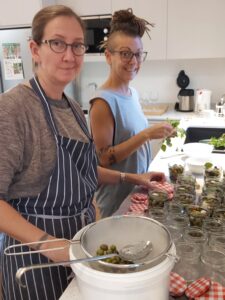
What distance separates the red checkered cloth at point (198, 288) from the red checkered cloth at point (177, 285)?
0.04 ft

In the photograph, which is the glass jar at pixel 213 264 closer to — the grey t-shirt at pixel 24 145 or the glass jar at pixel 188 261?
the glass jar at pixel 188 261

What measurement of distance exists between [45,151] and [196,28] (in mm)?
2342

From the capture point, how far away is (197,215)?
3.24 feet

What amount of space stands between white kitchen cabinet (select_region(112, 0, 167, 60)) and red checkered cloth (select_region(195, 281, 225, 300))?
8.23ft

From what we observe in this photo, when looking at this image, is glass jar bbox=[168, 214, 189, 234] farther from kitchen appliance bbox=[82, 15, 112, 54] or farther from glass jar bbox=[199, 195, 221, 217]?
kitchen appliance bbox=[82, 15, 112, 54]

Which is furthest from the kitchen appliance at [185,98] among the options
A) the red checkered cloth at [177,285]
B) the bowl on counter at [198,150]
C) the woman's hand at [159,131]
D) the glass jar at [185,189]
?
the red checkered cloth at [177,285]

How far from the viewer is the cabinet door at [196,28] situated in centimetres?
277

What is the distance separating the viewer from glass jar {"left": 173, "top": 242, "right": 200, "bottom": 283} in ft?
2.78

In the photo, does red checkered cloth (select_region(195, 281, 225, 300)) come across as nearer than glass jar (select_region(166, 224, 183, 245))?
Yes

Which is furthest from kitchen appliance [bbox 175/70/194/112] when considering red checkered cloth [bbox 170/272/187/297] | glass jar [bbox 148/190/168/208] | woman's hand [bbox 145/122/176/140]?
red checkered cloth [bbox 170/272/187/297]

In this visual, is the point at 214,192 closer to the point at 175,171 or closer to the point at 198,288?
the point at 175,171

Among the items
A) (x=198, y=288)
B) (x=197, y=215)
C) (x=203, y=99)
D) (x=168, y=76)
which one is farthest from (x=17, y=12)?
(x=198, y=288)

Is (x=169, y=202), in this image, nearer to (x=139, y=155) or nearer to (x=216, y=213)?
(x=216, y=213)

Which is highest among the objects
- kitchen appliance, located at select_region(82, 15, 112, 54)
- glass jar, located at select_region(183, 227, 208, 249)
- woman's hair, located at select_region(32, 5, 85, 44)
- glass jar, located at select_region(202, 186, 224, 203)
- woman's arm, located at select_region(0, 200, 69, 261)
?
kitchen appliance, located at select_region(82, 15, 112, 54)
